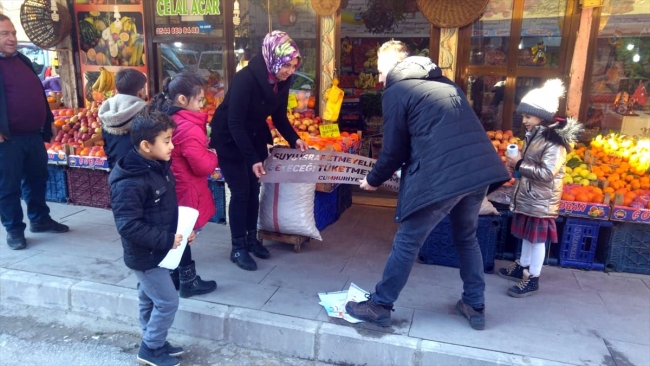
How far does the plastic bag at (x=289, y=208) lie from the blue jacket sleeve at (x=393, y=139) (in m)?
1.39

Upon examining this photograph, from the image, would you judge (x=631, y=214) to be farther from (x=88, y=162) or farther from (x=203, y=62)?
(x=88, y=162)

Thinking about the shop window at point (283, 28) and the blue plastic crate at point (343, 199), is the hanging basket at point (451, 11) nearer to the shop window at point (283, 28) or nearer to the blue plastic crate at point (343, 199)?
the shop window at point (283, 28)

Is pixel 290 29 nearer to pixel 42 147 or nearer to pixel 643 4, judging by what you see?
pixel 42 147

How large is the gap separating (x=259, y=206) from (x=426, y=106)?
85.4 inches

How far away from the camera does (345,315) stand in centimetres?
333

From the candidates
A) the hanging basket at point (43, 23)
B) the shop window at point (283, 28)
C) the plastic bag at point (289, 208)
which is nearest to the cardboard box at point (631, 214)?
the plastic bag at point (289, 208)

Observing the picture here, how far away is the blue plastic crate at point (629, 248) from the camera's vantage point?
4.11 m

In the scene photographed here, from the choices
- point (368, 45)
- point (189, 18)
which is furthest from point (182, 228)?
point (368, 45)

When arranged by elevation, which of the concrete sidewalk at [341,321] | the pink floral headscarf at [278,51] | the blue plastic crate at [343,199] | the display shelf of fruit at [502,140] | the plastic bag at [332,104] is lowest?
the concrete sidewalk at [341,321]

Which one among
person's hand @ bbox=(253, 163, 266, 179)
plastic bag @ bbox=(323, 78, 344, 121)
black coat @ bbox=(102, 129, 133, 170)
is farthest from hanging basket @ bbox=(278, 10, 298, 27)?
black coat @ bbox=(102, 129, 133, 170)

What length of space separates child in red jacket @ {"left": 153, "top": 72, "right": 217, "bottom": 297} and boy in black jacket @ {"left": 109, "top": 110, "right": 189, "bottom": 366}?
15.1 inches

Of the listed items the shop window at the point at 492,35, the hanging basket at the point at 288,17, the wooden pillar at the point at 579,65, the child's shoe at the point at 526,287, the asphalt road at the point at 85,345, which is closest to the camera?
the asphalt road at the point at 85,345

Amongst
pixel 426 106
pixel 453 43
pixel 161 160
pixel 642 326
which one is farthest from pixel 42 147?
pixel 642 326

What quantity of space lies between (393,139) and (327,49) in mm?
3315
